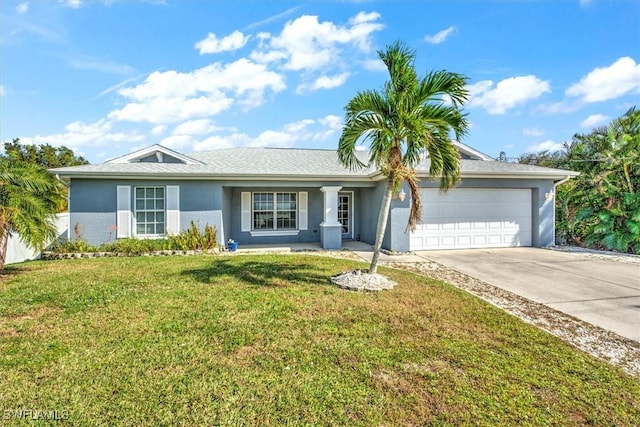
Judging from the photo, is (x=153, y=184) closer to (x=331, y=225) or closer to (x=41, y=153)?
(x=331, y=225)

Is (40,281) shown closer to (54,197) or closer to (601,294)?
(54,197)

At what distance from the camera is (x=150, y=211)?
11750 mm

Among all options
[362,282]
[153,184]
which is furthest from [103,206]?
[362,282]

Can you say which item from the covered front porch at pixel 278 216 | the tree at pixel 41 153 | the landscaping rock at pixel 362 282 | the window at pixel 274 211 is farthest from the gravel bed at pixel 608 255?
the tree at pixel 41 153

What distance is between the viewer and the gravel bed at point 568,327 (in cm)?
390

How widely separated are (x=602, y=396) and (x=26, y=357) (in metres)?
6.31

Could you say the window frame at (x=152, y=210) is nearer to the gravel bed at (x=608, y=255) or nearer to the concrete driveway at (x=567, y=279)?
the concrete driveway at (x=567, y=279)

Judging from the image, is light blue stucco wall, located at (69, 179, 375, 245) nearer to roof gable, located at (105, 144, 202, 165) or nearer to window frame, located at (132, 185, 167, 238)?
window frame, located at (132, 185, 167, 238)

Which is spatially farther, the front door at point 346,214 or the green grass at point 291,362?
the front door at point 346,214

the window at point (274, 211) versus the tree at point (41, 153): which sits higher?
the tree at point (41, 153)

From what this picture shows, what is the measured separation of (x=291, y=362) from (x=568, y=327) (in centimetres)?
438

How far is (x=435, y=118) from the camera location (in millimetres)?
6125

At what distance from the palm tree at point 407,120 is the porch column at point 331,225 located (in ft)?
18.9

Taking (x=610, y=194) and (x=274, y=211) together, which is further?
(x=274, y=211)
